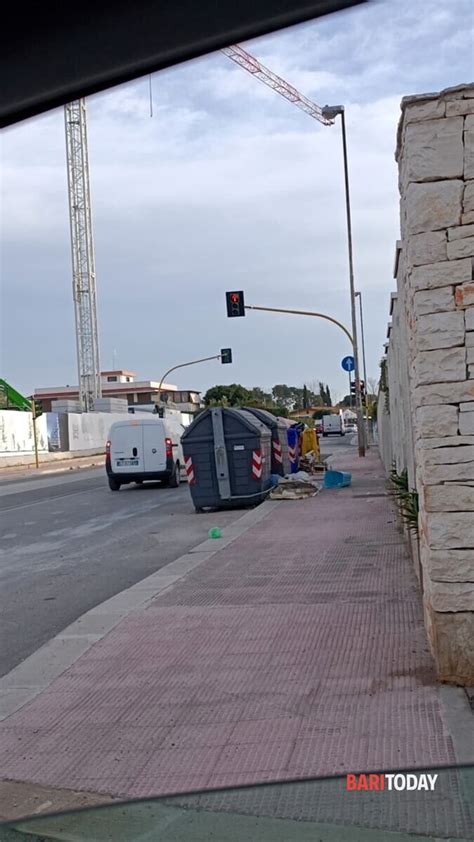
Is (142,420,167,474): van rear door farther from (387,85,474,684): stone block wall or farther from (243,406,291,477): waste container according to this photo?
(387,85,474,684): stone block wall

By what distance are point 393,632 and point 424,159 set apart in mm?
3201

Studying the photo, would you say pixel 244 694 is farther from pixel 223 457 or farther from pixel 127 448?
pixel 127 448

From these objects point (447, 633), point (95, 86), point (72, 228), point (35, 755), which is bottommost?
point (35, 755)

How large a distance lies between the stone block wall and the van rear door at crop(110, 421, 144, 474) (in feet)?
59.3

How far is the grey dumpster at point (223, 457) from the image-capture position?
16469 millimetres

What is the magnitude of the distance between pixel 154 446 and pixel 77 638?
16.2 m

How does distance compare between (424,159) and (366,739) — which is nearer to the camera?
(366,739)

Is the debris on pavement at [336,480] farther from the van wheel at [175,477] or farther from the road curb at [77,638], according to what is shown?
the road curb at [77,638]

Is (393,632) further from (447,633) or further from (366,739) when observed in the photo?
(366,739)

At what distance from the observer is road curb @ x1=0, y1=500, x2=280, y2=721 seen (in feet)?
19.1

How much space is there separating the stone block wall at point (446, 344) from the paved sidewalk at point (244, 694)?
0.47m

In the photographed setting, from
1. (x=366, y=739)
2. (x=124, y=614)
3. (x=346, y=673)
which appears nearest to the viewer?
(x=366, y=739)

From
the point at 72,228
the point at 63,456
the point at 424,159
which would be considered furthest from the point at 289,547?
the point at 72,228

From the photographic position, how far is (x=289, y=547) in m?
10.9
